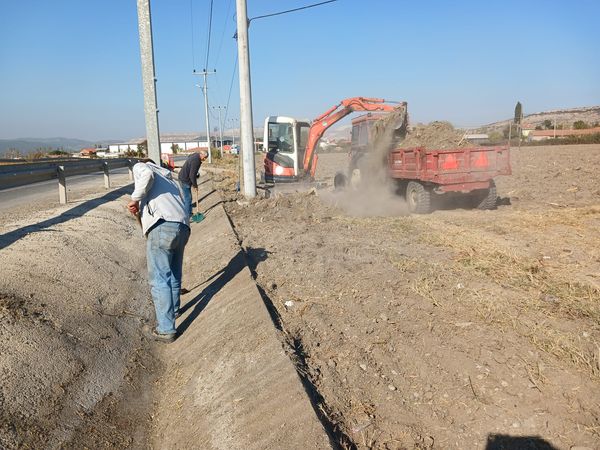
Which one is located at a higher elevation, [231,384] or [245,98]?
[245,98]

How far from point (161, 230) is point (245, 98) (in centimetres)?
924

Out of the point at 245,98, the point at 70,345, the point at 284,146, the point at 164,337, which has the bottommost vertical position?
the point at 164,337

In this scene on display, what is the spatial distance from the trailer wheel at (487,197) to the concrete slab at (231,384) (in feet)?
24.7

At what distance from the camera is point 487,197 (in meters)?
11.2

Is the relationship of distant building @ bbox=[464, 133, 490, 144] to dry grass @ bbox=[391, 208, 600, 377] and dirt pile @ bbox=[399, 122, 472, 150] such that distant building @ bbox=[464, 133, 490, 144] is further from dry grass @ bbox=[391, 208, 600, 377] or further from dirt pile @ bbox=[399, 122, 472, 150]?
dry grass @ bbox=[391, 208, 600, 377]

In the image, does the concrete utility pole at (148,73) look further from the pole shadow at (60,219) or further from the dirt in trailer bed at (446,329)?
the dirt in trailer bed at (446,329)

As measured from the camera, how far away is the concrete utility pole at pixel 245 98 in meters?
13.0

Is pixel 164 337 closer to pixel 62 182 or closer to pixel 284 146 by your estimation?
pixel 62 182

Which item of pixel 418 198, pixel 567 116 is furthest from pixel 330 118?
pixel 567 116

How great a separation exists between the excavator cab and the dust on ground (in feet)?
28.8

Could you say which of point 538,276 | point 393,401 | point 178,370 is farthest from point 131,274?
point 538,276

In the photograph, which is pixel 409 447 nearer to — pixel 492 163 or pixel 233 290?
pixel 233 290

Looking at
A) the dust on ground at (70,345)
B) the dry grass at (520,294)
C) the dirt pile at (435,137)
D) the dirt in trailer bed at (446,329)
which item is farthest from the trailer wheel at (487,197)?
the dust on ground at (70,345)

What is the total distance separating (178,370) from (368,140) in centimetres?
989
